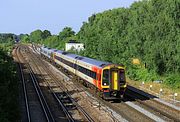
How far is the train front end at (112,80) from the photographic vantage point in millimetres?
27766

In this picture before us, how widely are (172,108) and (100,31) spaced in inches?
1647

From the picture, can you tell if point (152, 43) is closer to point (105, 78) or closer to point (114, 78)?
point (114, 78)

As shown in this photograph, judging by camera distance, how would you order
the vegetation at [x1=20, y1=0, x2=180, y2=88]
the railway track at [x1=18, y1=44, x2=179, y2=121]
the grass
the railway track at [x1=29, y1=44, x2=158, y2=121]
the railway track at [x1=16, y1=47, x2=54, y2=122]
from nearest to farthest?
1. the railway track at [x1=18, y1=44, x2=179, y2=121]
2. the railway track at [x1=29, y1=44, x2=158, y2=121]
3. the railway track at [x1=16, y1=47, x2=54, y2=122]
4. the grass
5. the vegetation at [x1=20, y1=0, x2=180, y2=88]

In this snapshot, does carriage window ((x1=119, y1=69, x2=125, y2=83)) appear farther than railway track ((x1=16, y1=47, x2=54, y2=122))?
Yes

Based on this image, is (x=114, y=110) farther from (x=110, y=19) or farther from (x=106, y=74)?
(x=110, y=19)

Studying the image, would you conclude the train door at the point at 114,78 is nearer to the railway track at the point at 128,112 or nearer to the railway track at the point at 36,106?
the railway track at the point at 128,112

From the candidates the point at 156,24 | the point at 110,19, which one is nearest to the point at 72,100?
the point at 156,24

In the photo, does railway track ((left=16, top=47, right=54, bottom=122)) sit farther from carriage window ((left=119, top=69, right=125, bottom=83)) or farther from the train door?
carriage window ((left=119, top=69, right=125, bottom=83))

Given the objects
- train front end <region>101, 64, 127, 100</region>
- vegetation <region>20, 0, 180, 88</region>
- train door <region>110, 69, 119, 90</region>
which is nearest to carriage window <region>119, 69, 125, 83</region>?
train front end <region>101, 64, 127, 100</region>

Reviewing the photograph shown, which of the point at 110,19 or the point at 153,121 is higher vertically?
the point at 110,19

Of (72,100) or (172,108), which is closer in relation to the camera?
(172,108)

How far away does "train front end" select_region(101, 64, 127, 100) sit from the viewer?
2777 centimetres

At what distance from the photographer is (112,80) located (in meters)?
27.9

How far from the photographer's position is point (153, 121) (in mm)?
21953
